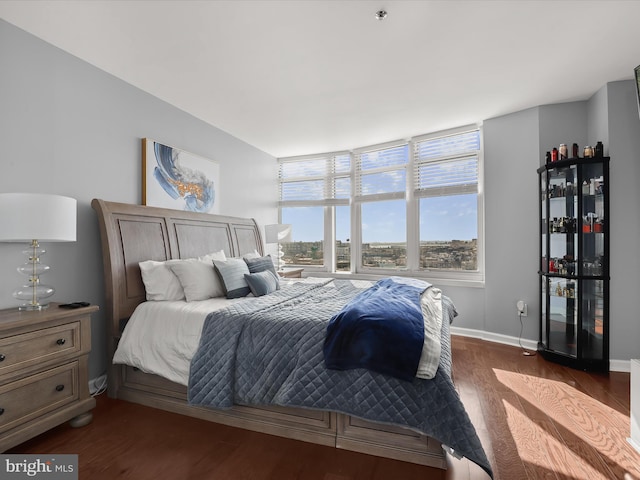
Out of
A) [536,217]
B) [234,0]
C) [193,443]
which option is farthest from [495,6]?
[193,443]

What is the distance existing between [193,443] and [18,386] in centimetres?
102

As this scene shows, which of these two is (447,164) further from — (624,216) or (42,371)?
(42,371)

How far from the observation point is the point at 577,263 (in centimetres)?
307

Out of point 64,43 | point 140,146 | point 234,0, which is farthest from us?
point 140,146

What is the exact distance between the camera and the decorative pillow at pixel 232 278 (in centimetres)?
272

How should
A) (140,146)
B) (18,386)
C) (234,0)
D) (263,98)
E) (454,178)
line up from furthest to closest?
(454,178)
(263,98)
(140,146)
(234,0)
(18,386)

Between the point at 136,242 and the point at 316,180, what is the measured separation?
321 cm

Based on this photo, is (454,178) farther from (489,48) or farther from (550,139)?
(489,48)

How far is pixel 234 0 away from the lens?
1.88 m

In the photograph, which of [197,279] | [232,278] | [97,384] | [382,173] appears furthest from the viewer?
[382,173]

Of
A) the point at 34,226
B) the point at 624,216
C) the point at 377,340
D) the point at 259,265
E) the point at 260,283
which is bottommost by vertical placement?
the point at 377,340

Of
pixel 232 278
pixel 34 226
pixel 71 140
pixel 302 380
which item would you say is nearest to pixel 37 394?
pixel 34 226

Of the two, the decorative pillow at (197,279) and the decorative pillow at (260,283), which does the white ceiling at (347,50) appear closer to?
the decorative pillow at (197,279)

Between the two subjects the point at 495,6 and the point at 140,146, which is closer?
the point at 495,6
